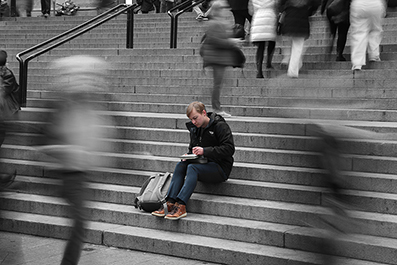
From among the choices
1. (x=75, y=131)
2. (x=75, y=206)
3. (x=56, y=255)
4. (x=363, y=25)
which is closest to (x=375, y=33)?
(x=363, y=25)

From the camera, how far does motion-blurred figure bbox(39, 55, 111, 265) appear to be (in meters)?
3.33

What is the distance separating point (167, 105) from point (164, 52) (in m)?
2.64

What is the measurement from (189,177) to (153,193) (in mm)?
501

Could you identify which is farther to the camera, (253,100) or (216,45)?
(253,100)

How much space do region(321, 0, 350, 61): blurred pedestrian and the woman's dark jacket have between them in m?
3.38

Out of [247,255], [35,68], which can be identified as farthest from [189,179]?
[35,68]

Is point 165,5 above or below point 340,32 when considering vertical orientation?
above

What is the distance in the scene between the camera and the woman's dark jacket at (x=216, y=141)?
5.83 metres

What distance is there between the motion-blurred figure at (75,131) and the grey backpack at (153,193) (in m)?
2.24

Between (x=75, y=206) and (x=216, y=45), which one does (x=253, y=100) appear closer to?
(x=216, y=45)

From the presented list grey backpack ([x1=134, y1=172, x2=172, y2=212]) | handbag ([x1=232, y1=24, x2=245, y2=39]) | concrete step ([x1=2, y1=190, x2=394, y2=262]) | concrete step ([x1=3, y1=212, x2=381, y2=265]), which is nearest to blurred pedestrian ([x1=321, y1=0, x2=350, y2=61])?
handbag ([x1=232, y1=24, x2=245, y2=39])

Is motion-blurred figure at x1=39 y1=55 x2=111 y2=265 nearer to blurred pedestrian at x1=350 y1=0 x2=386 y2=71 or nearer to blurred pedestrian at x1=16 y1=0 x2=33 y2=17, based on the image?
blurred pedestrian at x1=16 y1=0 x2=33 y2=17

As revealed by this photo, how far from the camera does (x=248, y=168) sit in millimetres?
6461

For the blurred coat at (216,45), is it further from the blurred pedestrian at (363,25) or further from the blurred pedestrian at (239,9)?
the blurred pedestrian at (239,9)
